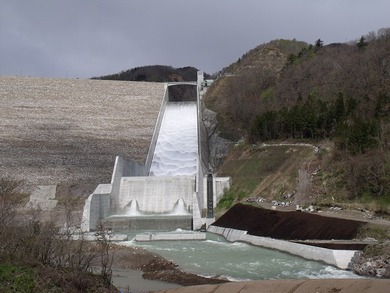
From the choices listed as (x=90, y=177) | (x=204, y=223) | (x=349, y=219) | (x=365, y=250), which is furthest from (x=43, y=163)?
(x=365, y=250)

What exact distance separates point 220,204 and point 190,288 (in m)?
18.6

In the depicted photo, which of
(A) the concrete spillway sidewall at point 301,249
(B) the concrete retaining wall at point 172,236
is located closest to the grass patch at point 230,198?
(A) the concrete spillway sidewall at point 301,249

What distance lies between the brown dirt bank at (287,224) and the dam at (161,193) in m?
2.23

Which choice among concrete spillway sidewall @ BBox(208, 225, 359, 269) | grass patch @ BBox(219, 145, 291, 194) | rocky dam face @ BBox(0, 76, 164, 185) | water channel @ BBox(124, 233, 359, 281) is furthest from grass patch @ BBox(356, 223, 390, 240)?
rocky dam face @ BBox(0, 76, 164, 185)

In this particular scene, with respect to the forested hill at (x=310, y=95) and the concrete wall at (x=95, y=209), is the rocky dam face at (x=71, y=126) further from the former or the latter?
the forested hill at (x=310, y=95)

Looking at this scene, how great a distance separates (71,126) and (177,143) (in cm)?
890

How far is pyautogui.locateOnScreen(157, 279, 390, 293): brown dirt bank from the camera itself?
9387 mm

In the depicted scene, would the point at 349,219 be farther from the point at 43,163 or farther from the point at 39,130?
the point at 39,130

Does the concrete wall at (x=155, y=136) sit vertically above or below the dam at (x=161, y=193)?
above

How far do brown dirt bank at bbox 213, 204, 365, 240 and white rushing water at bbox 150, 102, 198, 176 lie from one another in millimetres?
10529

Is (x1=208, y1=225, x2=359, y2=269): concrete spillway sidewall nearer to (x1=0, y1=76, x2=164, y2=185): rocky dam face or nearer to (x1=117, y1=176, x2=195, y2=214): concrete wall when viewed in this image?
(x1=117, y1=176, x2=195, y2=214): concrete wall

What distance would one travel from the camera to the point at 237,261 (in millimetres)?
17172

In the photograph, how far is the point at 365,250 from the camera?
588 inches

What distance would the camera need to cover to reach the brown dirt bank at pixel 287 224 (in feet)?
60.4
